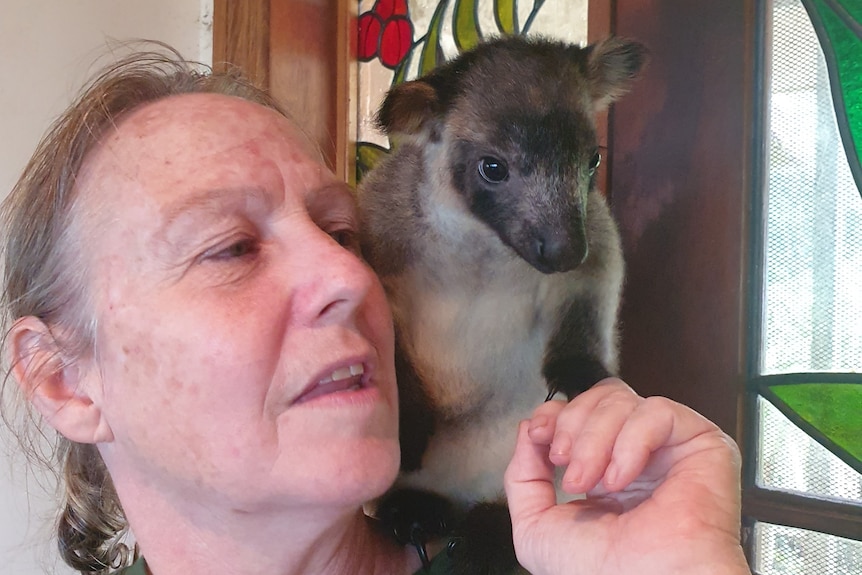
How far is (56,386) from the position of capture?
89 centimetres

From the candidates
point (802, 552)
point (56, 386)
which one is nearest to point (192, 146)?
point (56, 386)

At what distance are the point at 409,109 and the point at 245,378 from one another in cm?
47

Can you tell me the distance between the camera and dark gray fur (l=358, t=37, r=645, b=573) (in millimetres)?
925

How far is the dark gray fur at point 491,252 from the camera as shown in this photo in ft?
3.04

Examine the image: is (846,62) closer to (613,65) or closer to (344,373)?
(613,65)

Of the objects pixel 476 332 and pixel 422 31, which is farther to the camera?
pixel 422 31

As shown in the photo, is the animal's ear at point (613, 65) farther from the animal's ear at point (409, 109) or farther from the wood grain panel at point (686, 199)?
Result: the animal's ear at point (409, 109)

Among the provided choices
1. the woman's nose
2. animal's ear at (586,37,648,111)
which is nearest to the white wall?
the woman's nose

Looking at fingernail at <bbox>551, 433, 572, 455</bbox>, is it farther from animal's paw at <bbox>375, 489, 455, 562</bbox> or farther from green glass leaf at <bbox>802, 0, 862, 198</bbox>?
green glass leaf at <bbox>802, 0, 862, 198</bbox>

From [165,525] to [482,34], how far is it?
909 millimetres

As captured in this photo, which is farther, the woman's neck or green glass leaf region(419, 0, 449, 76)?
green glass leaf region(419, 0, 449, 76)

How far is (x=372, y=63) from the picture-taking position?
55.6 inches

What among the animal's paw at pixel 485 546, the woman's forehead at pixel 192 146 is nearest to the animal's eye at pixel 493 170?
the woman's forehead at pixel 192 146

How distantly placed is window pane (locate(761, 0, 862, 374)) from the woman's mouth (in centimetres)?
50
